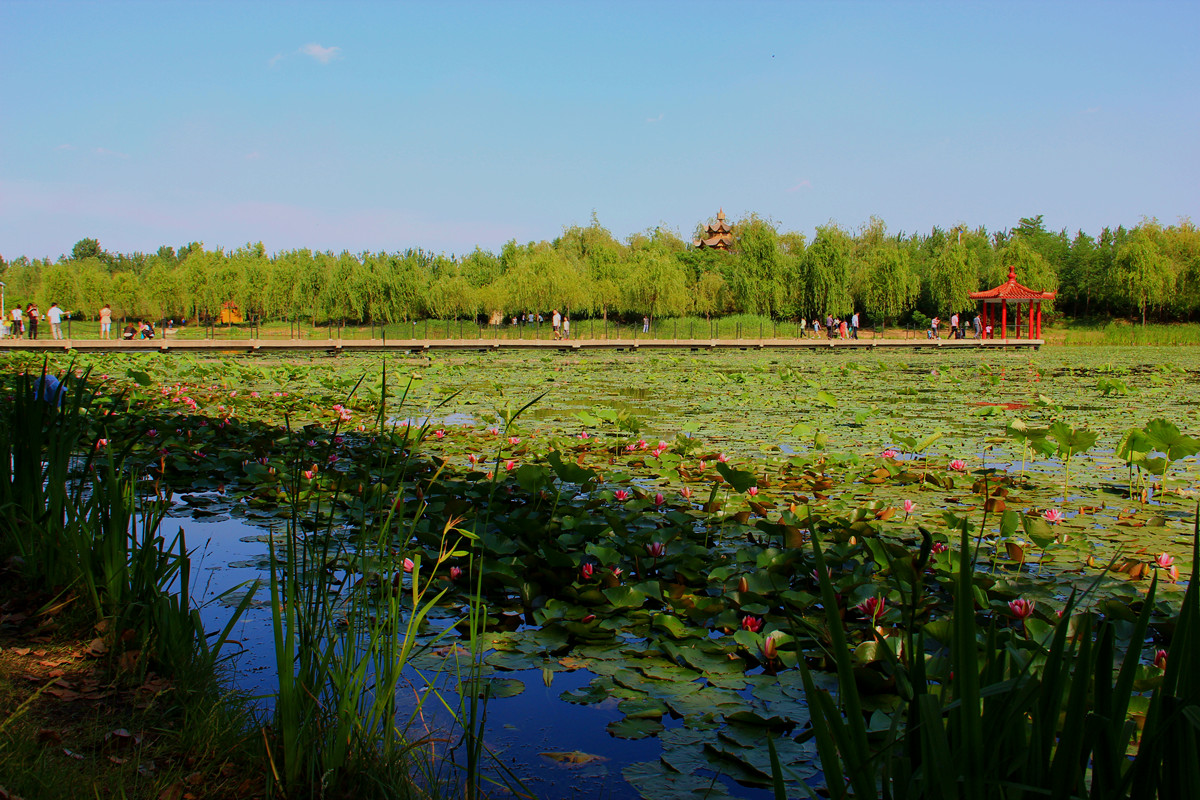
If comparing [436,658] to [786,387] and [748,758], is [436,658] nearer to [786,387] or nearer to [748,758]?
[748,758]

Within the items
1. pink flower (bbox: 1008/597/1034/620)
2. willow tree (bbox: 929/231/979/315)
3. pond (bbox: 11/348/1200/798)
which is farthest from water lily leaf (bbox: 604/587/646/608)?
willow tree (bbox: 929/231/979/315)

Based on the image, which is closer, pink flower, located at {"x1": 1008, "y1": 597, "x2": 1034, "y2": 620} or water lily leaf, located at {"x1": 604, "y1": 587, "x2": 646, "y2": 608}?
pink flower, located at {"x1": 1008, "y1": 597, "x2": 1034, "y2": 620}

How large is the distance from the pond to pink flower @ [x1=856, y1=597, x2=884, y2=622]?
0.02 metres

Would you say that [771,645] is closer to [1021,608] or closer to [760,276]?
[1021,608]

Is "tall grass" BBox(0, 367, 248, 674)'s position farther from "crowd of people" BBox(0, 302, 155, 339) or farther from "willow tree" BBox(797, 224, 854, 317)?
"willow tree" BBox(797, 224, 854, 317)

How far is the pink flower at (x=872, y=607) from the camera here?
225 centimetres

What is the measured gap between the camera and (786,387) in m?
10.3

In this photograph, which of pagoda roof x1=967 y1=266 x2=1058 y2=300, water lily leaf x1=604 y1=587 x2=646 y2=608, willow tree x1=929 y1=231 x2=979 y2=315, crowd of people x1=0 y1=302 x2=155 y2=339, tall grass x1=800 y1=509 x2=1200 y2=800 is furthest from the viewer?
willow tree x1=929 y1=231 x2=979 y2=315

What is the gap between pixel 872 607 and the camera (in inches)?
89.1

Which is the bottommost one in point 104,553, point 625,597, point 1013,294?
point 625,597

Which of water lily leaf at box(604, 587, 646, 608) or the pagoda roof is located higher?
the pagoda roof

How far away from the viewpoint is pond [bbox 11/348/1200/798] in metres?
1.92

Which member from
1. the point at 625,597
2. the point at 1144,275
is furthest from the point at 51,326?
the point at 1144,275

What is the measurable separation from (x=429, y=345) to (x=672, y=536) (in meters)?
21.0
